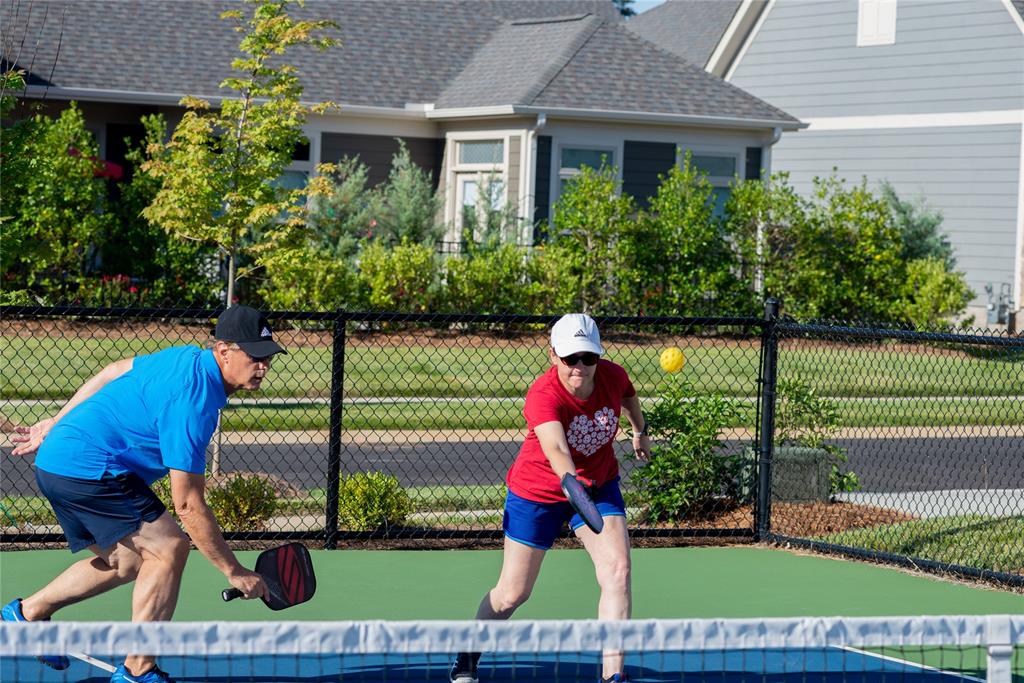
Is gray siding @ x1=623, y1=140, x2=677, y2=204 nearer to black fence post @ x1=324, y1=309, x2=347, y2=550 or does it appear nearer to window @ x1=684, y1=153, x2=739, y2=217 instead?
window @ x1=684, y1=153, x2=739, y2=217

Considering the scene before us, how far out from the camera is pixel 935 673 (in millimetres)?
6676

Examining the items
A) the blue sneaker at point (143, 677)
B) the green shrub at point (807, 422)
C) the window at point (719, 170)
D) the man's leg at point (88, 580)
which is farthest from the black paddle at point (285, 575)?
the window at point (719, 170)

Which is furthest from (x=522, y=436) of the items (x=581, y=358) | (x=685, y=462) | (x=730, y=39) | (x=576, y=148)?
(x=730, y=39)

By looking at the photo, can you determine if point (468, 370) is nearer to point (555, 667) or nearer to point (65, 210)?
point (65, 210)

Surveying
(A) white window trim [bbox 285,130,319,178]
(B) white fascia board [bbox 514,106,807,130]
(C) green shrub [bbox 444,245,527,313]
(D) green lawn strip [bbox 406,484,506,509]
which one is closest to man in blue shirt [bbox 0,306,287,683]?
(D) green lawn strip [bbox 406,484,506,509]

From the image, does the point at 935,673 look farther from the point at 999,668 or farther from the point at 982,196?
the point at 982,196

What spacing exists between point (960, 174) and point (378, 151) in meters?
10.9

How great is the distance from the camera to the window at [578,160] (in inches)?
936

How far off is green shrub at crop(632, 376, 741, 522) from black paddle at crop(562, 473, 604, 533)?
14.5ft

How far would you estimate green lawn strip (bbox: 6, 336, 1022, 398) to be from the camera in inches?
643

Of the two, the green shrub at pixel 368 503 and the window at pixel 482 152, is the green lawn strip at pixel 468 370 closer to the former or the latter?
the window at pixel 482 152

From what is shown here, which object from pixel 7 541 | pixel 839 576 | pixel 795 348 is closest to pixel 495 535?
A: pixel 839 576

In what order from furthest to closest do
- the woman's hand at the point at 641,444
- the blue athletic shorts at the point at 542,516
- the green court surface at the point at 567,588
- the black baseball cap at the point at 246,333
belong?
1. the green court surface at the point at 567,588
2. the woman's hand at the point at 641,444
3. the blue athletic shorts at the point at 542,516
4. the black baseball cap at the point at 246,333

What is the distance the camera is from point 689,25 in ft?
113
